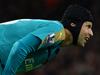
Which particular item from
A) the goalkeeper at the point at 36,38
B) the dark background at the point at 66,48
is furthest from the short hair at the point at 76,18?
the dark background at the point at 66,48

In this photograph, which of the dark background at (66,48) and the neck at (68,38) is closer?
the neck at (68,38)

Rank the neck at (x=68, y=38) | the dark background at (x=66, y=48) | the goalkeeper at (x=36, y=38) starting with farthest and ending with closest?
the dark background at (x=66, y=48) → the neck at (x=68, y=38) → the goalkeeper at (x=36, y=38)

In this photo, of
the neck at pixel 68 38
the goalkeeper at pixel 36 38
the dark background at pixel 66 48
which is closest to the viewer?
the goalkeeper at pixel 36 38

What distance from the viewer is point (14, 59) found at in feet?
14.4

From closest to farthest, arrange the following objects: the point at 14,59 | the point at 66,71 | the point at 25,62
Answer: the point at 14,59, the point at 25,62, the point at 66,71

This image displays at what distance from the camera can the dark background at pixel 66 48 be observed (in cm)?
882

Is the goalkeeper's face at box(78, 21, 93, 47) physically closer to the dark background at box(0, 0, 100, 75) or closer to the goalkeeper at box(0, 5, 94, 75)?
the goalkeeper at box(0, 5, 94, 75)

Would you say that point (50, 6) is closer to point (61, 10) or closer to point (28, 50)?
point (61, 10)

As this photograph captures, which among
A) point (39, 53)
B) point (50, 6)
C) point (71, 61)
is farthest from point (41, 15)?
point (39, 53)

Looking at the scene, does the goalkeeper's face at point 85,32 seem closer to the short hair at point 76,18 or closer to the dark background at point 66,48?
the short hair at point 76,18

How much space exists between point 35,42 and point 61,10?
4.81m

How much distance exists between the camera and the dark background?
28.9ft

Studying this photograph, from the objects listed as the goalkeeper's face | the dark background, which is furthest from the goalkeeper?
the dark background

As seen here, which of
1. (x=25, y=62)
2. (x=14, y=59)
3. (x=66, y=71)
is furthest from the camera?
(x=66, y=71)
